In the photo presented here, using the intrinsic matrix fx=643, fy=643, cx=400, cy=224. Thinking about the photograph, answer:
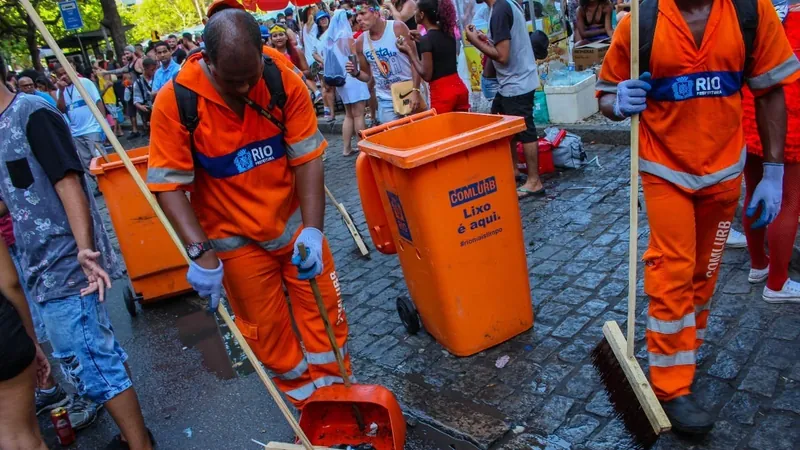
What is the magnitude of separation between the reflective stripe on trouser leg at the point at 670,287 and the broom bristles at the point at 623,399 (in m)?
0.16

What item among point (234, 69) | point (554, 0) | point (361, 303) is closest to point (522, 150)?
point (361, 303)

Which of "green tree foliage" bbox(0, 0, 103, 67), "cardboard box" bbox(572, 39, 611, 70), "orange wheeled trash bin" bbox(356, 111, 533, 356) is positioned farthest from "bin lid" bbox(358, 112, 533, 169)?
"green tree foliage" bbox(0, 0, 103, 67)

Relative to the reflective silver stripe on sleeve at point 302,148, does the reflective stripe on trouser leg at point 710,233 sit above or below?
below

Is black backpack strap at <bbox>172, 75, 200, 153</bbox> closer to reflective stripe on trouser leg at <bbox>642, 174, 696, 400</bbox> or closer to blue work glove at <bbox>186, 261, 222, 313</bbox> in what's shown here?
blue work glove at <bbox>186, 261, 222, 313</bbox>

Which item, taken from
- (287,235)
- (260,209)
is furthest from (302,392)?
(260,209)

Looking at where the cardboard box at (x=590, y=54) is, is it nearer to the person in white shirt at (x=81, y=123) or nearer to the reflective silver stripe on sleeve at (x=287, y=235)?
the person in white shirt at (x=81, y=123)

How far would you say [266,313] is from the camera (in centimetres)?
306

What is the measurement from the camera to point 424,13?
605 centimetres

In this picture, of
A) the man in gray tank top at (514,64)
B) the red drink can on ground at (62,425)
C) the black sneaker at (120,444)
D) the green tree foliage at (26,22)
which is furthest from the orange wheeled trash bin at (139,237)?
the green tree foliage at (26,22)

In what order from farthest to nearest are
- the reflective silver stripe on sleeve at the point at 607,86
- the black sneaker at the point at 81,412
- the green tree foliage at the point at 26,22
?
the green tree foliage at the point at 26,22
the black sneaker at the point at 81,412
the reflective silver stripe on sleeve at the point at 607,86

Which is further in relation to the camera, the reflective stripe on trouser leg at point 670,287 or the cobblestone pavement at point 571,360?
the cobblestone pavement at point 571,360

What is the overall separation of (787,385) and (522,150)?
3.84 metres

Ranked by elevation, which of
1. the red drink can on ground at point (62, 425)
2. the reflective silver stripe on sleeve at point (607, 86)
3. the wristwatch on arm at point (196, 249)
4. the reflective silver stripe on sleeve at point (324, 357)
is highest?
the reflective silver stripe on sleeve at point (607, 86)

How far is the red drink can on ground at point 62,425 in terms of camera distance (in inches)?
151
